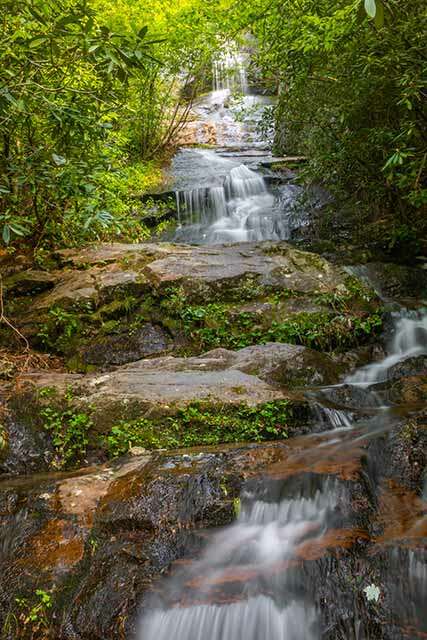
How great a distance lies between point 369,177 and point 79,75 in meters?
5.39

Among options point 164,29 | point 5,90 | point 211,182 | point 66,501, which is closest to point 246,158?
point 211,182

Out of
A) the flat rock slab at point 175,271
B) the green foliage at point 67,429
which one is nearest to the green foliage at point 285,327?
the flat rock slab at point 175,271

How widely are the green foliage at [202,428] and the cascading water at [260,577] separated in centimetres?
82

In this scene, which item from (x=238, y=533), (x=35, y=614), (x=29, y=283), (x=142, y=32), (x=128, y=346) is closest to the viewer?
(x=35, y=614)

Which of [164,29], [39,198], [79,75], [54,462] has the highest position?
[164,29]

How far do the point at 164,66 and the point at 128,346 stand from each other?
339 cm

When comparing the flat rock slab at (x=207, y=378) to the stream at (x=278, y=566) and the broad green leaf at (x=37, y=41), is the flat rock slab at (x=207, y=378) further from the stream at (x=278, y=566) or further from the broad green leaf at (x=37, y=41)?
the broad green leaf at (x=37, y=41)

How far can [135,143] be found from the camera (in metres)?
15.3

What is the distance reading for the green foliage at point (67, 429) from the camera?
434 centimetres

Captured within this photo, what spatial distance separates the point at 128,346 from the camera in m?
6.47

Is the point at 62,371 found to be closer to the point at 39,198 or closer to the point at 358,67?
the point at 39,198

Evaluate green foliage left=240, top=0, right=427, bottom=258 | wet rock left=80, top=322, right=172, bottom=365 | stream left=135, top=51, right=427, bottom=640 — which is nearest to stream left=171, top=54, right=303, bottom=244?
green foliage left=240, top=0, right=427, bottom=258

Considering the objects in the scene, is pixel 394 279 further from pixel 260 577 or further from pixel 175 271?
pixel 260 577

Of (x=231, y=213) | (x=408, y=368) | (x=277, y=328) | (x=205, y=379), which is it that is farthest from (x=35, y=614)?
(x=231, y=213)
